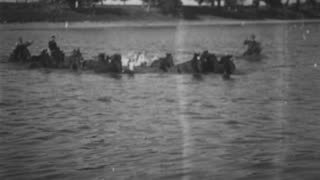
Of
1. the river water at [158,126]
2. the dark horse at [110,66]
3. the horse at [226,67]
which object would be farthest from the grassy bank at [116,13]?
the horse at [226,67]

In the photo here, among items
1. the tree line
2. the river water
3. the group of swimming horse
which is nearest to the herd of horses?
the group of swimming horse

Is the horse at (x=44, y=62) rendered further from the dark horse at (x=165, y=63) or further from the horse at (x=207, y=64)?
the horse at (x=207, y=64)

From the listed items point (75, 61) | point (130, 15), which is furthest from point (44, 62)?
point (130, 15)

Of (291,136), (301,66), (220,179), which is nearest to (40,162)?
(220,179)

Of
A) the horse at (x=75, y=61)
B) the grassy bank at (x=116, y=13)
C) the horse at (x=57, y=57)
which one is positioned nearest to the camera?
the horse at (x=75, y=61)

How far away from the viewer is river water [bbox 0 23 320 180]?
12.6 m

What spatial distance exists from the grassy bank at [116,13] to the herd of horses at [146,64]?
23476 millimetres

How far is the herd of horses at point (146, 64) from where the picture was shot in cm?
3297

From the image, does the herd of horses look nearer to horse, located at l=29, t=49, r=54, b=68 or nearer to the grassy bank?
horse, located at l=29, t=49, r=54, b=68

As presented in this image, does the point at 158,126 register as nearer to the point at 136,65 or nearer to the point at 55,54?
the point at 136,65

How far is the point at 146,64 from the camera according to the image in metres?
36.1

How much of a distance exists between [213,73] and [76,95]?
438 inches

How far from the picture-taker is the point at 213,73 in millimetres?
32812

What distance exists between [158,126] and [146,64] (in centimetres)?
1902
